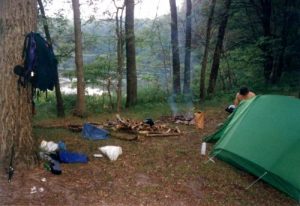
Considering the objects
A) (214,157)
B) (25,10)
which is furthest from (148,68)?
(25,10)

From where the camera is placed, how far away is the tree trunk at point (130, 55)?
13.2 m

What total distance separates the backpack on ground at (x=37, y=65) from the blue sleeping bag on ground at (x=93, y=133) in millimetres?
2203

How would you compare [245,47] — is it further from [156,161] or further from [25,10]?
[25,10]

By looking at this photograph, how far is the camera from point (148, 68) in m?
20.8

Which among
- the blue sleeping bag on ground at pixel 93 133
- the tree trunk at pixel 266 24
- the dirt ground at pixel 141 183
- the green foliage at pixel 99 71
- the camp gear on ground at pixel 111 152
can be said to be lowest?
the dirt ground at pixel 141 183

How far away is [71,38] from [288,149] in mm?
10356

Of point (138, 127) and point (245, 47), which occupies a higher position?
point (245, 47)

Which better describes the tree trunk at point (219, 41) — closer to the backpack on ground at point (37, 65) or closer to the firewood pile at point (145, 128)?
the firewood pile at point (145, 128)

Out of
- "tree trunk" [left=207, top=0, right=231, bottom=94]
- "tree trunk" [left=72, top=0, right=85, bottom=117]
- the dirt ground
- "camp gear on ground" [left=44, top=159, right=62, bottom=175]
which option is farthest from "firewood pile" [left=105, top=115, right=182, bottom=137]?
"tree trunk" [left=207, top=0, right=231, bottom=94]

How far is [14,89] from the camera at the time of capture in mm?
5418

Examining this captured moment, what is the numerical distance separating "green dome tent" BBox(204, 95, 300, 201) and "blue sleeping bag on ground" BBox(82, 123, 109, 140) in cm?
239

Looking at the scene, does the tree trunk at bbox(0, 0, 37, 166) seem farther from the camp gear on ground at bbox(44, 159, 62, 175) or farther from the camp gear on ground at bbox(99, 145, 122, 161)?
the camp gear on ground at bbox(99, 145, 122, 161)

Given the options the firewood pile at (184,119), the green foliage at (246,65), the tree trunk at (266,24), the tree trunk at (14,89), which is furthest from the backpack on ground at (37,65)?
the tree trunk at (266,24)

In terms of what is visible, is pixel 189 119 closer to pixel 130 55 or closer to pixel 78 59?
pixel 78 59
